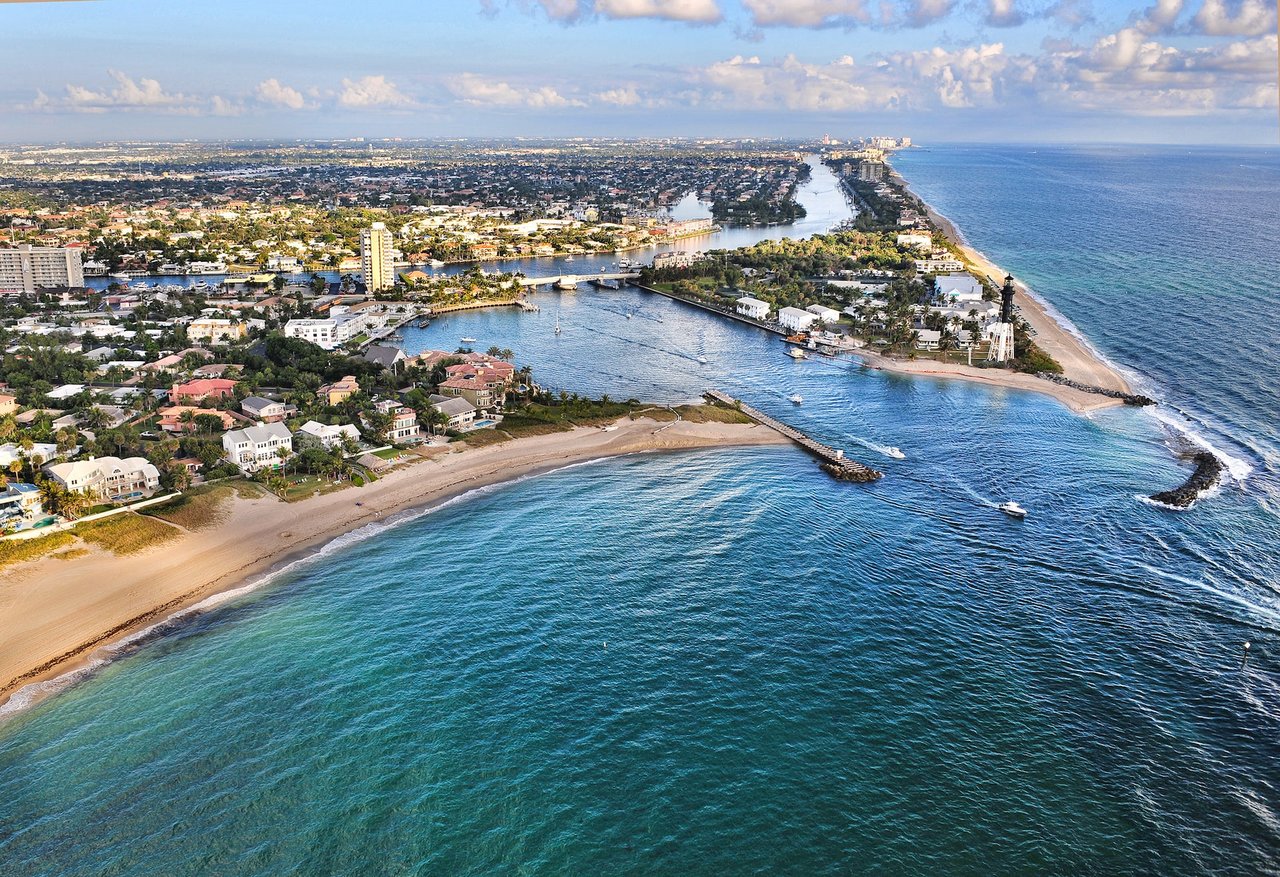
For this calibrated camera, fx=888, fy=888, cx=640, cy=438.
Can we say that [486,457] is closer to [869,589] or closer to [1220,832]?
[869,589]

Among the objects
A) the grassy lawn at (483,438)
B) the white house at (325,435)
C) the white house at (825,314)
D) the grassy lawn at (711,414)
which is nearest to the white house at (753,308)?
the white house at (825,314)

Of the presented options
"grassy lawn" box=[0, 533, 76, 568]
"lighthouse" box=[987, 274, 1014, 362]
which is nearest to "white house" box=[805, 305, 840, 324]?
"lighthouse" box=[987, 274, 1014, 362]

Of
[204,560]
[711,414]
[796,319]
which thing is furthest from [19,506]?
[796,319]

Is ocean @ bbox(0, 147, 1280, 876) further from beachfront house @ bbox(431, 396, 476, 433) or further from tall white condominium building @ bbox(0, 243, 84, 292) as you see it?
tall white condominium building @ bbox(0, 243, 84, 292)

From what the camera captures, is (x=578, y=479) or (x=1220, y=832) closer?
(x=1220, y=832)

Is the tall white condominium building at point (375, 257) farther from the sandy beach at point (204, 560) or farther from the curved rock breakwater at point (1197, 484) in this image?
the curved rock breakwater at point (1197, 484)

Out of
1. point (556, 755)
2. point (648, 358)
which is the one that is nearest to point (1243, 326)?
point (648, 358)
